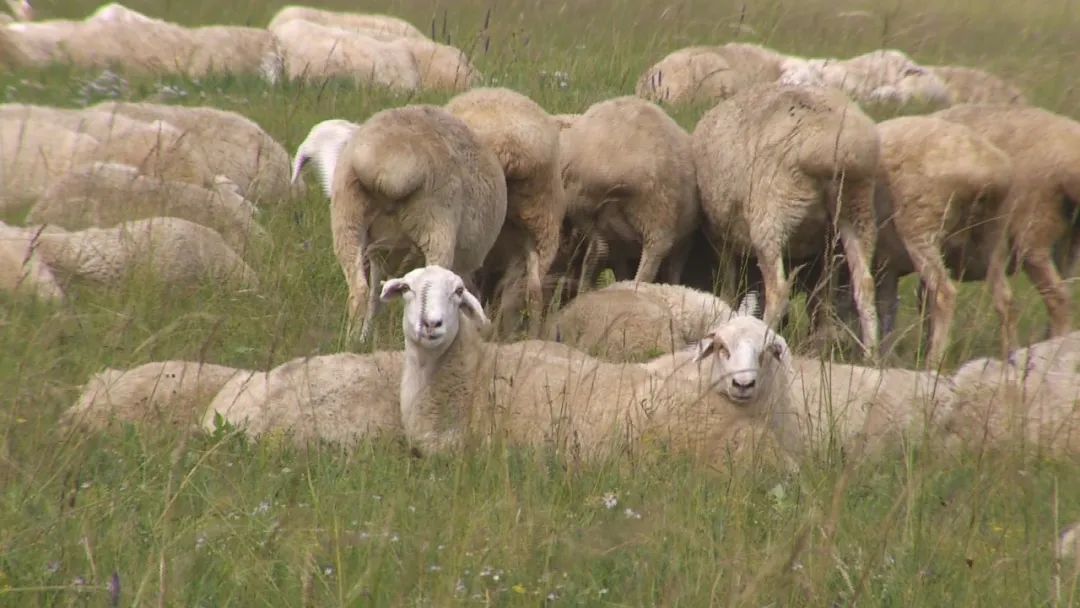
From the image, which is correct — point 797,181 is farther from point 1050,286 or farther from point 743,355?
point 743,355

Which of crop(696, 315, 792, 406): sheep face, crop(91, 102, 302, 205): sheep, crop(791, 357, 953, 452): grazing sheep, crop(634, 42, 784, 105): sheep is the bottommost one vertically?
crop(634, 42, 784, 105): sheep

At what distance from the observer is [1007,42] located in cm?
2275

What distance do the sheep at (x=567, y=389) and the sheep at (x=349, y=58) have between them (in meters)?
8.52

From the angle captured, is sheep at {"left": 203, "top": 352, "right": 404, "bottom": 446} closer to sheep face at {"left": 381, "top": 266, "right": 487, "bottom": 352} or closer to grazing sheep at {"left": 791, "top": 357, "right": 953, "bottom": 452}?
sheep face at {"left": 381, "top": 266, "right": 487, "bottom": 352}


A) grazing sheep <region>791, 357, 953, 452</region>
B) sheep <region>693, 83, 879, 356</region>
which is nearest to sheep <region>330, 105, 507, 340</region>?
sheep <region>693, 83, 879, 356</region>

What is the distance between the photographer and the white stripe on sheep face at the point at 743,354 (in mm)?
5926

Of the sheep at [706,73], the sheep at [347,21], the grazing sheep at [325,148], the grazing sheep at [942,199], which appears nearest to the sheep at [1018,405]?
the grazing sheep at [942,199]

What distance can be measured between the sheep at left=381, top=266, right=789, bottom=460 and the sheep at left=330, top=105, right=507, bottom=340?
1.08m

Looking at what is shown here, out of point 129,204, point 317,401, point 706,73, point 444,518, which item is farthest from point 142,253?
point 706,73

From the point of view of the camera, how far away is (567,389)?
5.91 metres

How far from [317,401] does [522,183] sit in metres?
3.01

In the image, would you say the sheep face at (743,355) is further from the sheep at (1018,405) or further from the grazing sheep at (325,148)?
the grazing sheep at (325,148)

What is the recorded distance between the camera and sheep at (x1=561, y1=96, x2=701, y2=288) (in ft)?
29.4

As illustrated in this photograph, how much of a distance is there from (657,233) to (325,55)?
7424 millimetres
